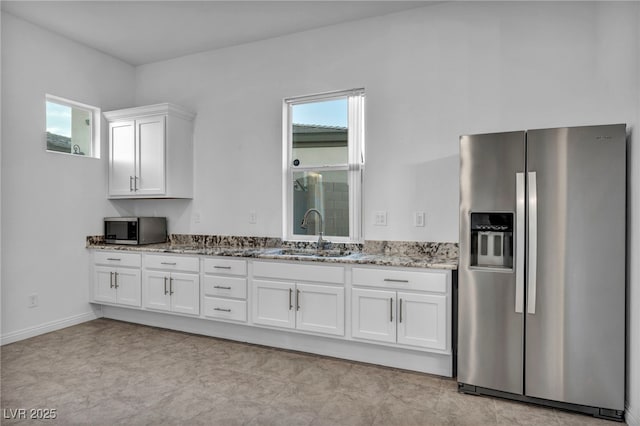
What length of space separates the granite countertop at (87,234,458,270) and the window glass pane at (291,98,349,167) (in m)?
0.86

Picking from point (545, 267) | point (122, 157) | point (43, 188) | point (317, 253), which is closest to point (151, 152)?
point (122, 157)

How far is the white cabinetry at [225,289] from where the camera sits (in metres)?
3.40

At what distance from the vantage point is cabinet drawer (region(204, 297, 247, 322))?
3398 mm

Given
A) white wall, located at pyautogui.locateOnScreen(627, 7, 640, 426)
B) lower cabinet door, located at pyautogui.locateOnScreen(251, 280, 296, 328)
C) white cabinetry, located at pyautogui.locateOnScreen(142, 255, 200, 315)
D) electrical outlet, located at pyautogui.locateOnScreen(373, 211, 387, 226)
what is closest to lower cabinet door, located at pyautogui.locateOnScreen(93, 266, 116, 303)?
white cabinetry, located at pyautogui.locateOnScreen(142, 255, 200, 315)

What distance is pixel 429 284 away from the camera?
2.75 meters

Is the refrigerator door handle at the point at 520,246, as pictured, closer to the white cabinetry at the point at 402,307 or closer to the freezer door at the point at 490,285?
the freezer door at the point at 490,285

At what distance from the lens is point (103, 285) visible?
13.5ft

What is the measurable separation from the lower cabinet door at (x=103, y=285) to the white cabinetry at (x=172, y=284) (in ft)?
1.56

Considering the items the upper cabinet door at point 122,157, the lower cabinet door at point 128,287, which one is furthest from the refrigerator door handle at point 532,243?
the upper cabinet door at point 122,157

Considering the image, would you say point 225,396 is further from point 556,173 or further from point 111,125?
point 111,125

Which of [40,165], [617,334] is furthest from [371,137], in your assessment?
[40,165]

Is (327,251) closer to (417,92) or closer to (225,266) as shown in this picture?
(225,266)

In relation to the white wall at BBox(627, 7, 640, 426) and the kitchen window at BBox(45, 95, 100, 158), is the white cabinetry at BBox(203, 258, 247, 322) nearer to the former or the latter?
the kitchen window at BBox(45, 95, 100, 158)

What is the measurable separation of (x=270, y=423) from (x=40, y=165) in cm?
333
